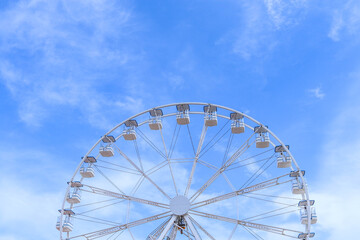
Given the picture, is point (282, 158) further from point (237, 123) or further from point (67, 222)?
point (67, 222)

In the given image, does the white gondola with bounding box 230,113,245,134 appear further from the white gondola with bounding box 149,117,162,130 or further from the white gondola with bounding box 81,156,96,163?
the white gondola with bounding box 81,156,96,163

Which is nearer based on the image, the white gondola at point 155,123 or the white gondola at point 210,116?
the white gondola at point 210,116

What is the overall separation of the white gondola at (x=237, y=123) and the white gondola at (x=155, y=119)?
376cm

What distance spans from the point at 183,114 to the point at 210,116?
1.41 metres

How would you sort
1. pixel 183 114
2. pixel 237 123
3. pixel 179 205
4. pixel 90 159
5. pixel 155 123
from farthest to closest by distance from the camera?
pixel 155 123
pixel 183 114
pixel 90 159
pixel 237 123
pixel 179 205

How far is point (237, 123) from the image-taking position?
78.1ft

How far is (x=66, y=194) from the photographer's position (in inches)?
923

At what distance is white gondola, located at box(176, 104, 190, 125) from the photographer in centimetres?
2409

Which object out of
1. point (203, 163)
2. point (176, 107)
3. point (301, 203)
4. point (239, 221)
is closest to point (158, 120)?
point (176, 107)

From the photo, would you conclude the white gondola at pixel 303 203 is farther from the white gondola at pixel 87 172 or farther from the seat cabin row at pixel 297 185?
the white gondola at pixel 87 172

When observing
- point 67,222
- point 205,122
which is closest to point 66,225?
point 67,222

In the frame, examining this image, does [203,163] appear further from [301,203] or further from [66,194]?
[66,194]

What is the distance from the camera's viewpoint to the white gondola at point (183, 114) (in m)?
24.1

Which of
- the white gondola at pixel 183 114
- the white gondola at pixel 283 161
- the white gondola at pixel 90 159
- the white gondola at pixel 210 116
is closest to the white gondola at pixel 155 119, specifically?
the white gondola at pixel 183 114
